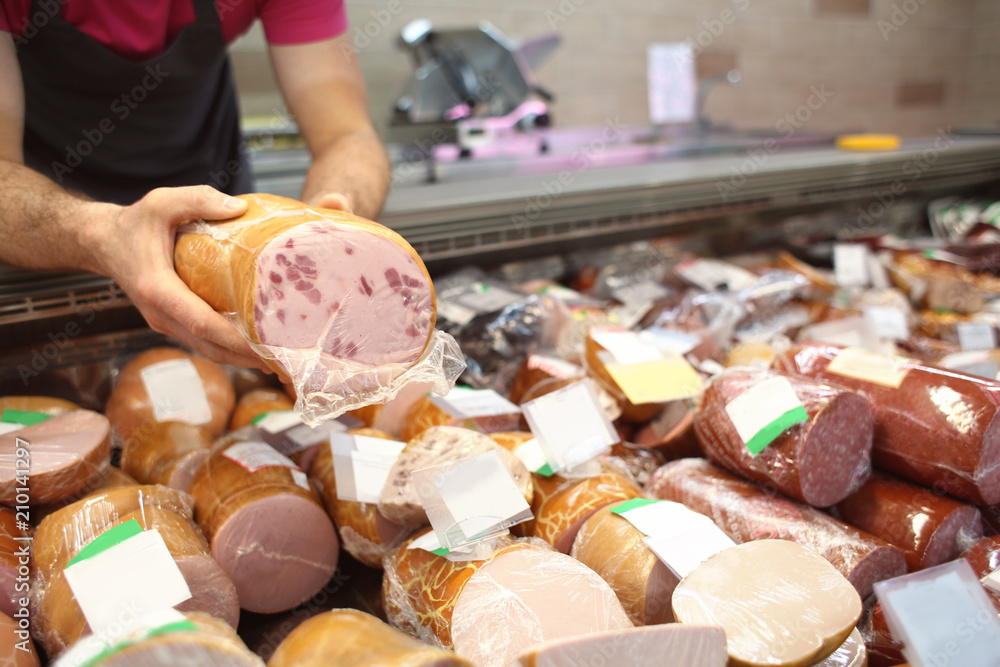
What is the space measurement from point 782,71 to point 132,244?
239 inches

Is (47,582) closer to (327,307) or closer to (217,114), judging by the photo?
(327,307)

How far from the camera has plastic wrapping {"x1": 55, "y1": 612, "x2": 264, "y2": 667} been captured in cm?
65

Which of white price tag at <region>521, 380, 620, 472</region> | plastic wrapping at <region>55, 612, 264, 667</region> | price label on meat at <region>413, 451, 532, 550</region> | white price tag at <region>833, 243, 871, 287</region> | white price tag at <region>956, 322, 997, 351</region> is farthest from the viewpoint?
white price tag at <region>833, 243, 871, 287</region>

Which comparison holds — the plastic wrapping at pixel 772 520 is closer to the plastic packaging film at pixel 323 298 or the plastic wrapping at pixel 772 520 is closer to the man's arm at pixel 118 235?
the plastic packaging film at pixel 323 298

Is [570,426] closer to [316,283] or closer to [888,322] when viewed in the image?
[316,283]

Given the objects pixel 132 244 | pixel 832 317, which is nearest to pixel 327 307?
pixel 132 244

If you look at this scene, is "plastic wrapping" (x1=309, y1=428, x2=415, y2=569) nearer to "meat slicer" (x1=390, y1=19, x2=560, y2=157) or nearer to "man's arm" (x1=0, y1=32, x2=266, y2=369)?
"man's arm" (x1=0, y1=32, x2=266, y2=369)

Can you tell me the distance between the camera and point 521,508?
3.78 feet

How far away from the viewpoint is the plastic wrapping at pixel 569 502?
3.99 feet

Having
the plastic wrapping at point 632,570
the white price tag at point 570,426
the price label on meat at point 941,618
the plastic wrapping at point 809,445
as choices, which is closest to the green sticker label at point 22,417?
the white price tag at point 570,426

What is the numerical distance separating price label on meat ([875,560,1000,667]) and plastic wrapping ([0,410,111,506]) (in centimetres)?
132

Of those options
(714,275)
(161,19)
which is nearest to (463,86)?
(714,275)

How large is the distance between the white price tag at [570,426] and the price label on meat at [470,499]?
0.15 meters

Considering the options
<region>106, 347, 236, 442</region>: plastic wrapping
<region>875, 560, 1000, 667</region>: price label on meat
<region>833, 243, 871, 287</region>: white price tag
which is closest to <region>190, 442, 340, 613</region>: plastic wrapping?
<region>106, 347, 236, 442</region>: plastic wrapping
